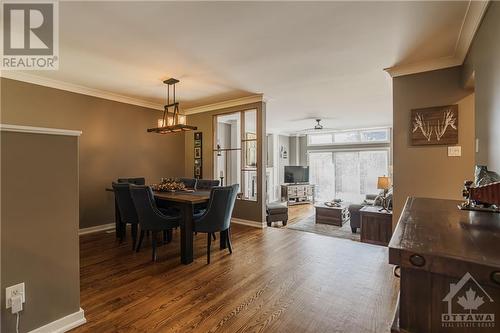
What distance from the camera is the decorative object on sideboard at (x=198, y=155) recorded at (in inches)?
228

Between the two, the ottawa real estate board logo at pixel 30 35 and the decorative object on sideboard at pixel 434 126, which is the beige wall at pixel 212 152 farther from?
the ottawa real estate board logo at pixel 30 35

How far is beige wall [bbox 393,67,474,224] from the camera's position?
292 centimetres

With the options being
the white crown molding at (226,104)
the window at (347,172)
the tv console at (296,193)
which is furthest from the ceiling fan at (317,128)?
the white crown molding at (226,104)

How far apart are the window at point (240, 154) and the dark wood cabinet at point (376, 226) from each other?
2.07 m

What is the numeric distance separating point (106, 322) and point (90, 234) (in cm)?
291

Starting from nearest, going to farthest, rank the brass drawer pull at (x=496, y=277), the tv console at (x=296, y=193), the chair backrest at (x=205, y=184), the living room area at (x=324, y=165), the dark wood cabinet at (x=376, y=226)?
the brass drawer pull at (x=496, y=277) < the dark wood cabinet at (x=376, y=226) < the chair backrest at (x=205, y=184) < the living room area at (x=324, y=165) < the tv console at (x=296, y=193)

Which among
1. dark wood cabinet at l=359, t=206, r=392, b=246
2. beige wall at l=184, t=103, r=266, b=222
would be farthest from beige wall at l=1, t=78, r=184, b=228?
dark wood cabinet at l=359, t=206, r=392, b=246

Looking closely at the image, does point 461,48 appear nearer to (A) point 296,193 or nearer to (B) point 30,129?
(B) point 30,129

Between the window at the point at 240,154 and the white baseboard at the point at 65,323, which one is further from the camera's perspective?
the window at the point at 240,154

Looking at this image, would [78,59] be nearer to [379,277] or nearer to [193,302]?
[193,302]

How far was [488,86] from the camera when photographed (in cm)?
190

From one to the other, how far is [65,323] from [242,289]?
1401 millimetres

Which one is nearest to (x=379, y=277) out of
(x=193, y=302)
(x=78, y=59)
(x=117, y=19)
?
(x=193, y=302)

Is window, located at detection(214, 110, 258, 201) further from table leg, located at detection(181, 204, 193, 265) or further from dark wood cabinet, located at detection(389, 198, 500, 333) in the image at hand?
dark wood cabinet, located at detection(389, 198, 500, 333)
